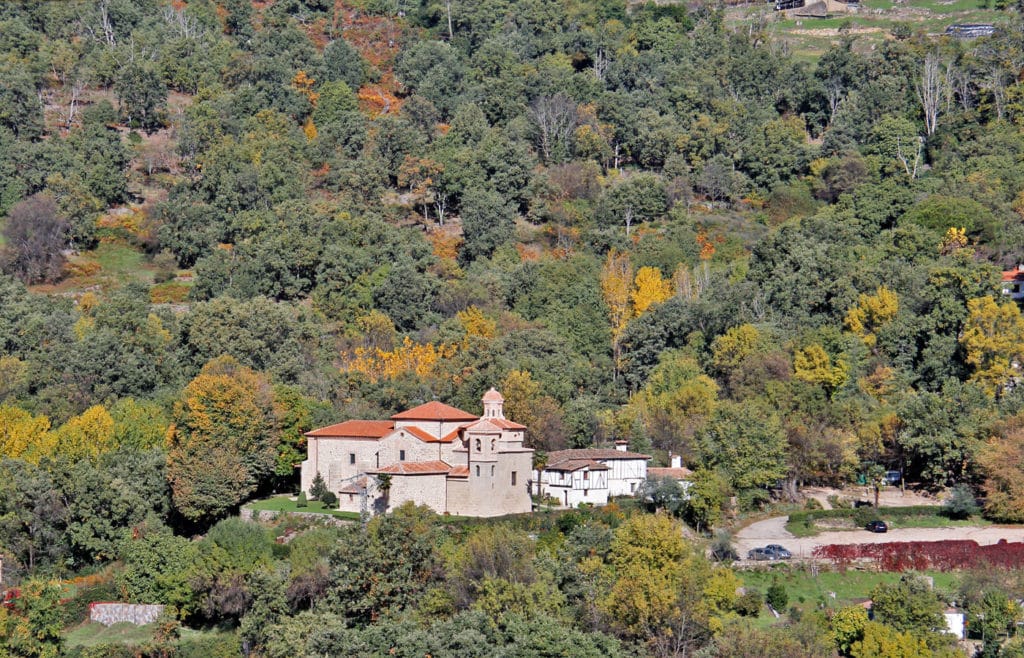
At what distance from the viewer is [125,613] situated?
210 feet

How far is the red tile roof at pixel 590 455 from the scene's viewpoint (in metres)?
73.0

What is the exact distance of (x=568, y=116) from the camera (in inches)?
4828

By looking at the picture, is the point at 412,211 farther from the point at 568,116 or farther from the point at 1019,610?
the point at 1019,610

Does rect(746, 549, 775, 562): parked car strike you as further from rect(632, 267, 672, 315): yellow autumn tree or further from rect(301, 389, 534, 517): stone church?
rect(632, 267, 672, 315): yellow autumn tree

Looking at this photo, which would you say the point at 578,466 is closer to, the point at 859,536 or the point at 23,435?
the point at 859,536

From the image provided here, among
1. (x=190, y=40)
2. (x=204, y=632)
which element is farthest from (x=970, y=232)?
(x=190, y=40)

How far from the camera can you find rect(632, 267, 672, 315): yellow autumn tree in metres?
96.2

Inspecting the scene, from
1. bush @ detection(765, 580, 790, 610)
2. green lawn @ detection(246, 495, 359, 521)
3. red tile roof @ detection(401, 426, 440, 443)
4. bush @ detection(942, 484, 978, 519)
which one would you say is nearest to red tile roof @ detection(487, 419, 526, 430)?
red tile roof @ detection(401, 426, 440, 443)

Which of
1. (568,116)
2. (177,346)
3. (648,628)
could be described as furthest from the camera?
(568,116)

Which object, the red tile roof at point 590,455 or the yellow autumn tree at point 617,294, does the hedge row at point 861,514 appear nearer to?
the red tile roof at point 590,455

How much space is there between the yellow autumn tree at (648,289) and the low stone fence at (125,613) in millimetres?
39982

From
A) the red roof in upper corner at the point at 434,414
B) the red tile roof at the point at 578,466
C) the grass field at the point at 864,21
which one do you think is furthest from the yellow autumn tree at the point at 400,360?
the grass field at the point at 864,21

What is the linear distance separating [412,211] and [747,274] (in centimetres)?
2824

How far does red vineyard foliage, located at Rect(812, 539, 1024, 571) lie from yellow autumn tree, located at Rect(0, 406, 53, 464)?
35.8 metres
